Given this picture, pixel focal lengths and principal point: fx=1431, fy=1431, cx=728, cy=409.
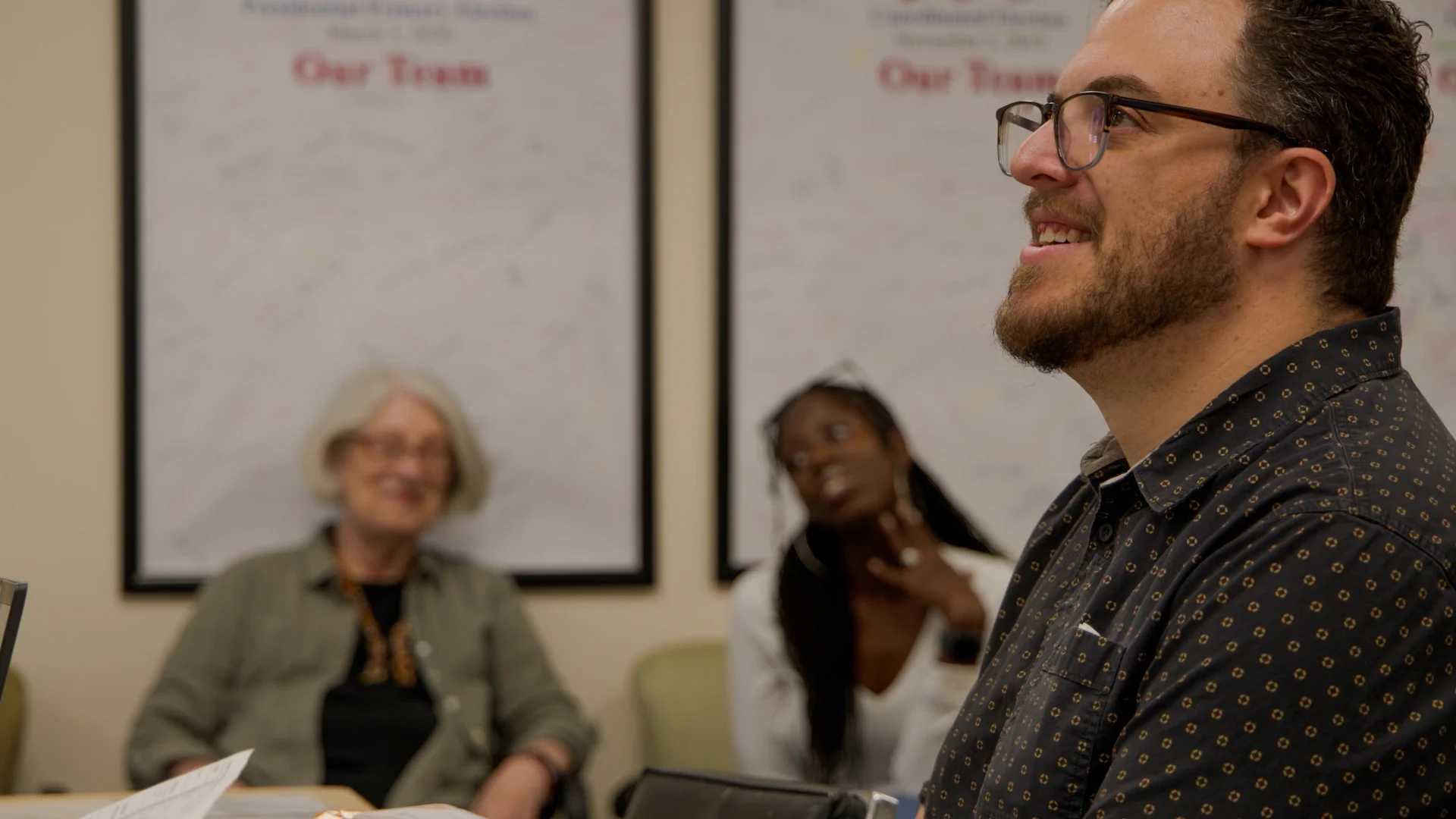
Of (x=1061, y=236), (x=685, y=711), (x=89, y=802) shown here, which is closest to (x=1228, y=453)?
(x=1061, y=236)

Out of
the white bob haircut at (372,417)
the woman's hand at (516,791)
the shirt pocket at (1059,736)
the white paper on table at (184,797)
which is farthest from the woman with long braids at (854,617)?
the white paper on table at (184,797)

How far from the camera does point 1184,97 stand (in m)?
1.32

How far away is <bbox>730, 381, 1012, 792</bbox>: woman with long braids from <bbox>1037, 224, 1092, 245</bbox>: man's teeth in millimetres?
1378

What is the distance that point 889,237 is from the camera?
3330mm

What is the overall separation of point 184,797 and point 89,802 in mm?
526

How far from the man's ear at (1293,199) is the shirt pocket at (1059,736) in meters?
0.40

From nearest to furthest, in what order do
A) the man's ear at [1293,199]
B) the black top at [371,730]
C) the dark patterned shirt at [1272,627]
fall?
the dark patterned shirt at [1272,627], the man's ear at [1293,199], the black top at [371,730]

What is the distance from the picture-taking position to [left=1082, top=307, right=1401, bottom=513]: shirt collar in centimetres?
118

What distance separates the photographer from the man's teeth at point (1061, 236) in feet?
4.60

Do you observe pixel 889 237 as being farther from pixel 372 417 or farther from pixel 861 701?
pixel 372 417

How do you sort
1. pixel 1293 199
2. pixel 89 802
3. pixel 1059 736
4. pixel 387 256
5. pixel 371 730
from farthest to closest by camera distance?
pixel 387 256
pixel 371 730
pixel 89 802
pixel 1293 199
pixel 1059 736

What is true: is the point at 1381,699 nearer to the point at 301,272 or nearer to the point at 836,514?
the point at 836,514

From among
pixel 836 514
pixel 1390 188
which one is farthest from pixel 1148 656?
pixel 836 514

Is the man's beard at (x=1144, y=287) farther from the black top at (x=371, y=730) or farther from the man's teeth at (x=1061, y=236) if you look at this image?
the black top at (x=371, y=730)
